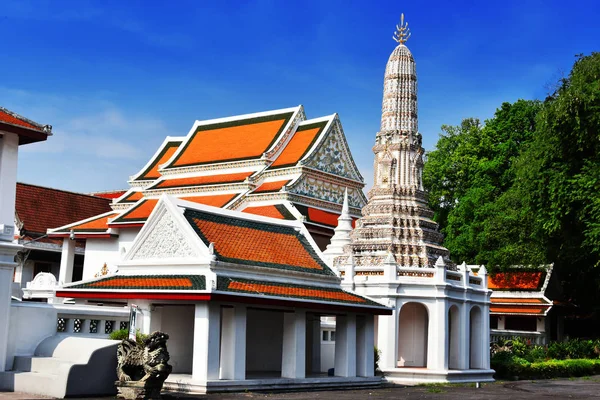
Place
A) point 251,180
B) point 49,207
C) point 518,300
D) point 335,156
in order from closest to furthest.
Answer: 1. point 518,300
2. point 251,180
3. point 335,156
4. point 49,207

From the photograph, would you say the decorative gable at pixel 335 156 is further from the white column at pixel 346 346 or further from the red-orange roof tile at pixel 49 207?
the white column at pixel 346 346

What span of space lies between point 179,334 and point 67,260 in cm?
2178

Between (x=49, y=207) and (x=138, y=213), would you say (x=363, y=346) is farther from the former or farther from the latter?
(x=49, y=207)

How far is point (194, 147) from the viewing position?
141ft

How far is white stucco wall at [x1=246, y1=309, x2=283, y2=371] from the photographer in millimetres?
21109

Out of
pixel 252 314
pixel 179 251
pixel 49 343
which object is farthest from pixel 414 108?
pixel 49 343

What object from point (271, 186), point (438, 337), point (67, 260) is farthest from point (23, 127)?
point (67, 260)

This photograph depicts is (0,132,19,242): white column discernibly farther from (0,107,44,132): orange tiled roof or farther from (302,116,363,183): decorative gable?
(302,116,363,183): decorative gable

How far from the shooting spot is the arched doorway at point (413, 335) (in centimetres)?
2522

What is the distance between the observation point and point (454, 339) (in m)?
25.1

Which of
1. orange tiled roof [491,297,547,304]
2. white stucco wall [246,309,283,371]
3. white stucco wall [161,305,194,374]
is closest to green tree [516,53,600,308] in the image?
orange tiled roof [491,297,547,304]

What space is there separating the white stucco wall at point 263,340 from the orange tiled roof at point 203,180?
17398 mm

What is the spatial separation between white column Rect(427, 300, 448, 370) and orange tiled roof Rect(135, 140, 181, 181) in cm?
2275

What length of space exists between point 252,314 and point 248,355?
3.37 feet
